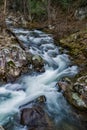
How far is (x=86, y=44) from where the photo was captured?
15.2 metres

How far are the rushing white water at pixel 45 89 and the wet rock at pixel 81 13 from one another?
9979mm

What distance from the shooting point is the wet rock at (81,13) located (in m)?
23.7

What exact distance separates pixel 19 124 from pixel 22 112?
0.46 metres

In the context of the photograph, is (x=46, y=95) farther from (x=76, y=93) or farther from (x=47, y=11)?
(x=47, y=11)

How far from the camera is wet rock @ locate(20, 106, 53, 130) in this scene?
26.0 feet

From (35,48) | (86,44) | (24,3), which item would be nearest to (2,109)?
(35,48)

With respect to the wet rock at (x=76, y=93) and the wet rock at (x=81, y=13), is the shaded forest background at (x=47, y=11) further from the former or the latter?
the wet rock at (x=76, y=93)

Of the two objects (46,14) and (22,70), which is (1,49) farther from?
(46,14)

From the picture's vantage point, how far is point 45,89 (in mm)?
10305

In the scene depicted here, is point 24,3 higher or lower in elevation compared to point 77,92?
lower

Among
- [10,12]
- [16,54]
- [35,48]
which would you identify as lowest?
[10,12]

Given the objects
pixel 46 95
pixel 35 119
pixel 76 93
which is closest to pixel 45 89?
pixel 46 95

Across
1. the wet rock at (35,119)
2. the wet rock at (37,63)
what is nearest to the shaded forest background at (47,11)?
the wet rock at (37,63)

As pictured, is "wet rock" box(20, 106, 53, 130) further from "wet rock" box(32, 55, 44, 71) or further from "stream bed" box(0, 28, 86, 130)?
"wet rock" box(32, 55, 44, 71)
